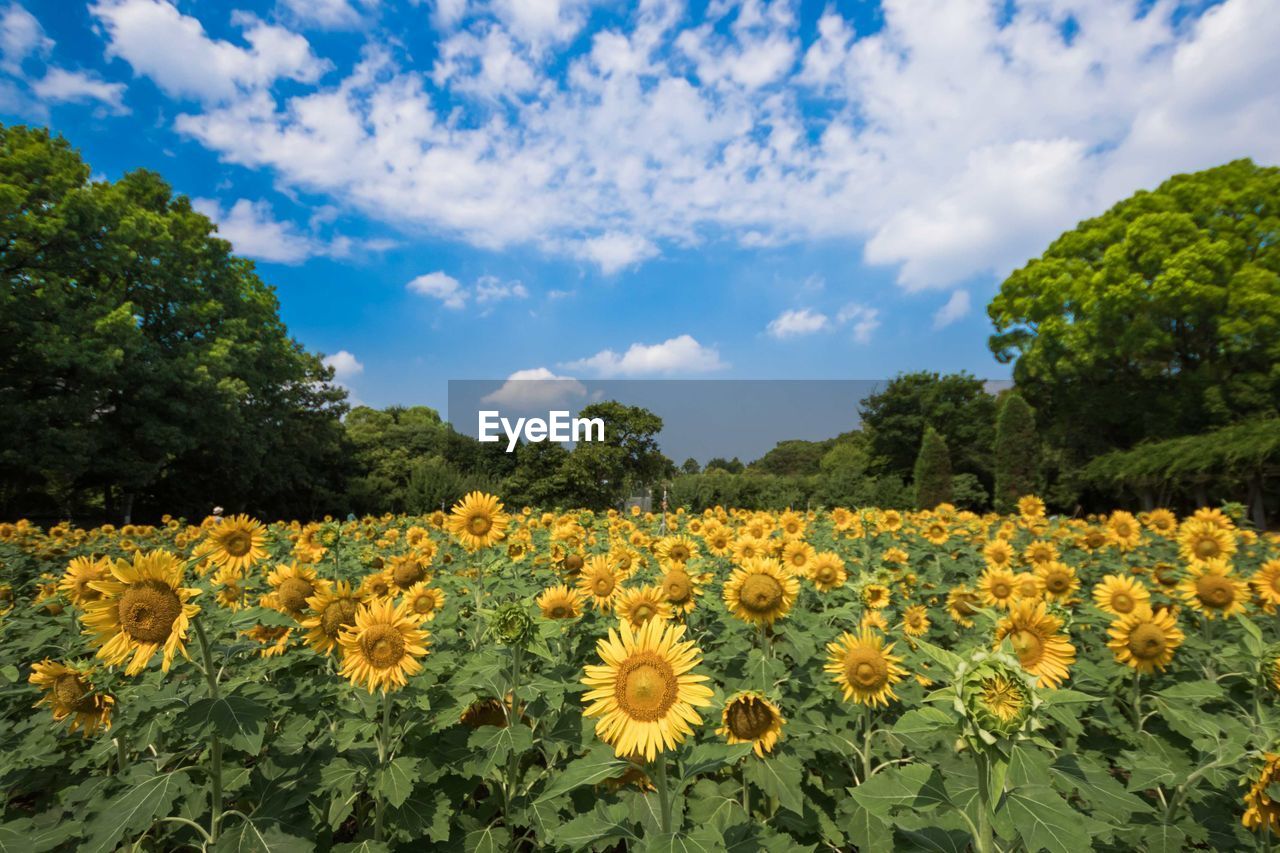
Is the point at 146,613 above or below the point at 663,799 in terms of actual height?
above

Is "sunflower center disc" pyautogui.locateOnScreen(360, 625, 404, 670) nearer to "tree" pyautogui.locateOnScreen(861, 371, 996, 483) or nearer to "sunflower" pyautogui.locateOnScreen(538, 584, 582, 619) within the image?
"sunflower" pyautogui.locateOnScreen(538, 584, 582, 619)

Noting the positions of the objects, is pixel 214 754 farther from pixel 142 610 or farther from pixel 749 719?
pixel 749 719

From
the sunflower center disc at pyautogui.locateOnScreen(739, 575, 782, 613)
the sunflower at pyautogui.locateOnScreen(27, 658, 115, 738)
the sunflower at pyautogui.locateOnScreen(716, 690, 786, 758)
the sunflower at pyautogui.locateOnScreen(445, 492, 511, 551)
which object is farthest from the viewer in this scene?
the sunflower at pyautogui.locateOnScreen(445, 492, 511, 551)

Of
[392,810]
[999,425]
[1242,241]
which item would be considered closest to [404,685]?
[392,810]

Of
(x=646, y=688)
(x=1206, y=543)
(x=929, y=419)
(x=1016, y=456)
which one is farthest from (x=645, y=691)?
(x=929, y=419)

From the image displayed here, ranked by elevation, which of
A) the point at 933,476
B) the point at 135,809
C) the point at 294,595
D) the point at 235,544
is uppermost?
the point at 933,476

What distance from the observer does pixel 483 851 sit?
2.15m

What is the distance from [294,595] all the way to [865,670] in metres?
2.63

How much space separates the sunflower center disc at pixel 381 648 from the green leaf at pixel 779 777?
4.72ft

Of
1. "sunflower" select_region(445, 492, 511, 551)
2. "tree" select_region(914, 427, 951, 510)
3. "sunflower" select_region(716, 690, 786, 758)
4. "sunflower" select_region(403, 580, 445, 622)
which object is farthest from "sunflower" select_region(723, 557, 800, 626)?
"tree" select_region(914, 427, 951, 510)

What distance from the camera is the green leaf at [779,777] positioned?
80.0 inches

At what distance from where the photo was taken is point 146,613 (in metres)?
1.97

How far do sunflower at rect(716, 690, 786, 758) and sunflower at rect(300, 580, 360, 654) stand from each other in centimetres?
165

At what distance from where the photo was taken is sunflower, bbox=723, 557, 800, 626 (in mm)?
2840
